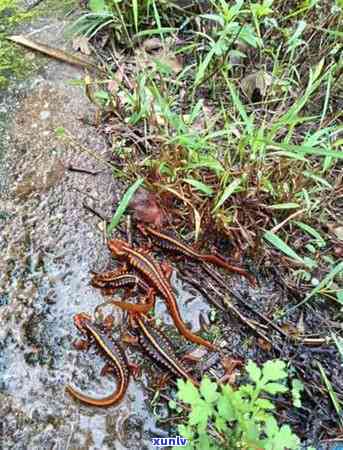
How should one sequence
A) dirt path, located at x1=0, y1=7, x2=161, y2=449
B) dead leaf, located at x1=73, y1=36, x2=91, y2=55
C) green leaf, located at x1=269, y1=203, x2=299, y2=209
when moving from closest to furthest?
dirt path, located at x1=0, y1=7, x2=161, y2=449
green leaf, located at x1=269, y1=203, x2=299, y2=209
dead leaf, located at x1=73, y1=36, x2=91, y2=55

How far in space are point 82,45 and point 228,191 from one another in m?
1.82

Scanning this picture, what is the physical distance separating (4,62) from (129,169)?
4.52ft

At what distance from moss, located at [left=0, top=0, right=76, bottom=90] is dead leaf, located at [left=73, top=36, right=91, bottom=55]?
13.8 inches

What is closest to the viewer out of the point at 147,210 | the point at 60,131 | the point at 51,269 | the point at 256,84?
the point at 51,269

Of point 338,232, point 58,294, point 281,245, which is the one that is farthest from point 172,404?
point 338,232

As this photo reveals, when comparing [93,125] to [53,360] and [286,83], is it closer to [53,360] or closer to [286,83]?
[286,83]

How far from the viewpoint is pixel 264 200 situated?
339cm

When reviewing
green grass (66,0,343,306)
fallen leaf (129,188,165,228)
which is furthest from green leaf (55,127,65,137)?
fallen leaf (129,188,165,228)

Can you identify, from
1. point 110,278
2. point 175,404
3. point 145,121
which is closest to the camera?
point 175,404

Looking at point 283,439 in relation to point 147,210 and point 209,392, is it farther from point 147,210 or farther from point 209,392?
point 147,210

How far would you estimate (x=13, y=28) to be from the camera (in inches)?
163

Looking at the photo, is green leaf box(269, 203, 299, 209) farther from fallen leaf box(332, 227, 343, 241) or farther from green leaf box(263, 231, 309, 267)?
fallen leaf box(332, 227, 343, 241)

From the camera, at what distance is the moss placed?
12.8 feet

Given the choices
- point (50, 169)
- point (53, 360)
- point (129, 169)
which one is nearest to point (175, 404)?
point (53, 360)
